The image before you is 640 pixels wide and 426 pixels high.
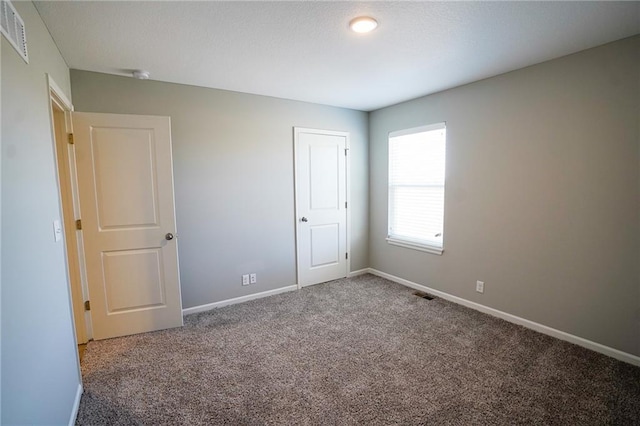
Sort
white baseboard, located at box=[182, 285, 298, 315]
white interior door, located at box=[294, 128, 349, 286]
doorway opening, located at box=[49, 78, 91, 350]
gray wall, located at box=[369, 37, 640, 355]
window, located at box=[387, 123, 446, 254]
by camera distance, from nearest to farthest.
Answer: gray wall, located at box=[369, 37, 640, 355], doorway opening, located at box=[49, 78, 91, 350], white baseboard, located at box=[182, 285, 298, 315], window, located at box=[387, 123, 446, 254], white interior door, located at box=[294, 128, 349, 286]

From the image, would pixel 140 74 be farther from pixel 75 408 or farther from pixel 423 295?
pixel 423 295

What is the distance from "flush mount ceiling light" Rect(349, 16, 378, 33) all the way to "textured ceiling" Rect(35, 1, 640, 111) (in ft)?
0.12

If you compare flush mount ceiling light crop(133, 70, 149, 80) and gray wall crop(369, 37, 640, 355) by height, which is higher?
flush mount ceiling light crop(133, 70, 149, 80)

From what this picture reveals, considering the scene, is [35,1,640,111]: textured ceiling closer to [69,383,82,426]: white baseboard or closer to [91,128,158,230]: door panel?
[91,128,158,230]: door panel

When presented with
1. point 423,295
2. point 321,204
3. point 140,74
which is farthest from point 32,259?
point 423,295

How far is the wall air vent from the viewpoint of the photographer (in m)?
1.28

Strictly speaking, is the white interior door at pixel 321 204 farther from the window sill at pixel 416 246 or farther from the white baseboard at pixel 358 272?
the window sill at pixel 416 246

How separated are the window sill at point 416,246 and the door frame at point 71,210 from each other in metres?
3.47

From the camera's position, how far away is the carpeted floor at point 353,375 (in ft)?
A: 6.04

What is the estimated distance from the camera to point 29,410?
1.28 metres

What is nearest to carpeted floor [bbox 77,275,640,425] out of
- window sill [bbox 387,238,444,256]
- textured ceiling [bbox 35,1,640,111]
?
window sill [bbox 387,238,444,256]

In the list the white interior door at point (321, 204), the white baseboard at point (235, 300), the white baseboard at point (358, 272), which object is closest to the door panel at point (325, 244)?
the white interior door at point (321, 204)

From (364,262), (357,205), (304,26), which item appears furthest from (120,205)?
(364,262)

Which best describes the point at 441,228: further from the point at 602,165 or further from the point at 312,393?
the point at 312,393
